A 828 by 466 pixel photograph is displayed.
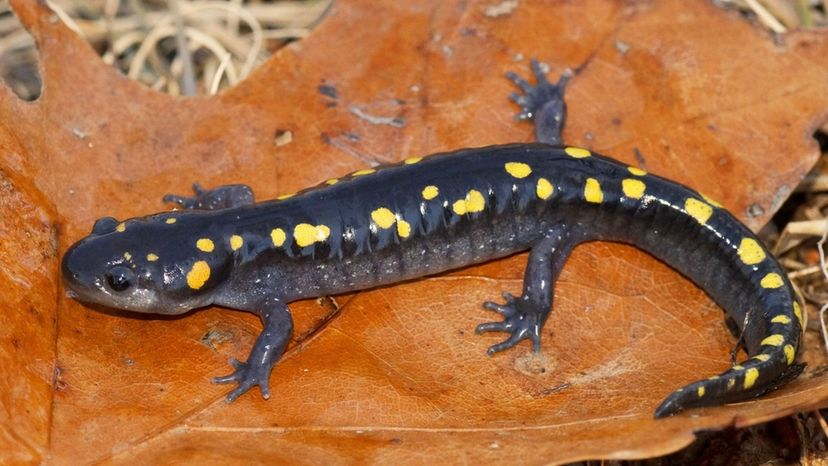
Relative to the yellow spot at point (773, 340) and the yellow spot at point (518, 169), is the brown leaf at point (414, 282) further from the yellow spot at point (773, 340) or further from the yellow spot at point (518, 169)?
the yellow spot at point (518, 169)

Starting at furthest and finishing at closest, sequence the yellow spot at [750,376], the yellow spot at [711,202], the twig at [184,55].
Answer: the twig at [184,55] → the yellow spot at [711,202] → the yellow spot at [750,376]

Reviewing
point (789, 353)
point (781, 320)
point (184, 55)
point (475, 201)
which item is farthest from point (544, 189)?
point (184, 55)

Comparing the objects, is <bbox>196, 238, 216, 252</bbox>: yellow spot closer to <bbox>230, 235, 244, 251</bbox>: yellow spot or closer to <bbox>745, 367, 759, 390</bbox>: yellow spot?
<bbox>230, 235, 244, 251</bbox>: yellow spot

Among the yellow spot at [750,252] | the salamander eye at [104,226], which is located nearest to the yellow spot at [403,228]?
the salamander eye at [104,226]

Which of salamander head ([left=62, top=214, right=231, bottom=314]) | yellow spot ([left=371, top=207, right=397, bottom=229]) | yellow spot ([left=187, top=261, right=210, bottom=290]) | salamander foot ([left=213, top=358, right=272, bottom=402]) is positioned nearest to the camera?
salamander foot ([left=213, top=358, right=272, bottom=402])

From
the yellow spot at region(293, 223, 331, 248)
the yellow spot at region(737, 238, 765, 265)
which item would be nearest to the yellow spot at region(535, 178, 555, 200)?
the yellow spot at region(737, 238, 765, 265)
